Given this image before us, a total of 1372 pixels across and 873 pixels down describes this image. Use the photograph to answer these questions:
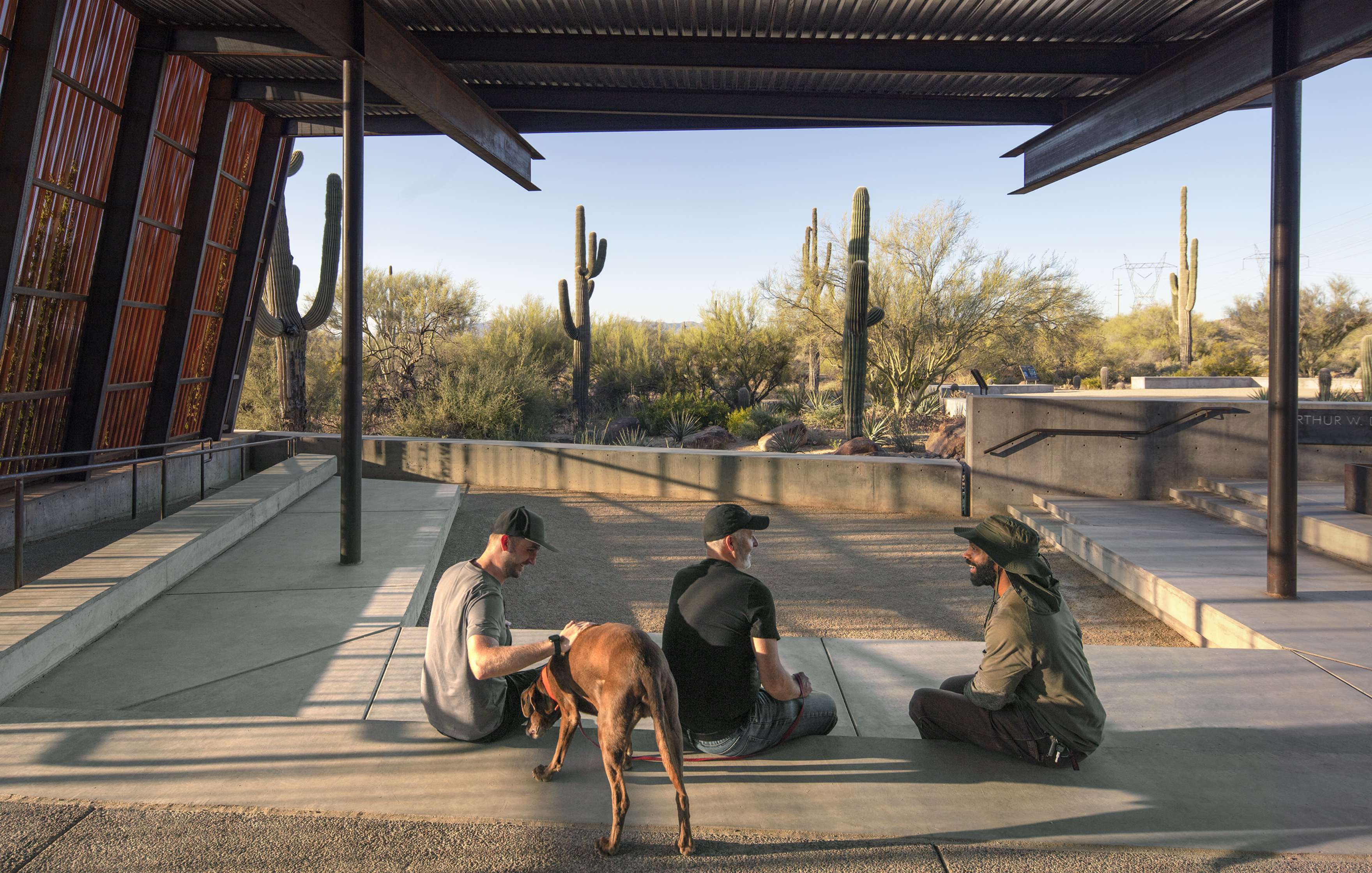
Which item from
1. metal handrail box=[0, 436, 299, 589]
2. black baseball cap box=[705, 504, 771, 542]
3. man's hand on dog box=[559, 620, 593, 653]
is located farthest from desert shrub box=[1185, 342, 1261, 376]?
man's hand on dog box=[559, 620, 593, 653]

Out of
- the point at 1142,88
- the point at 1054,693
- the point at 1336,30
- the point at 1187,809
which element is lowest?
the point at 1187,809

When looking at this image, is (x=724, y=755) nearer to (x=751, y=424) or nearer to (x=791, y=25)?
(x=791, y=25)

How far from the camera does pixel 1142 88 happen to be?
24.9 ft

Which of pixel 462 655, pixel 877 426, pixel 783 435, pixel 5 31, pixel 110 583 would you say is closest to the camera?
pixel 462 655

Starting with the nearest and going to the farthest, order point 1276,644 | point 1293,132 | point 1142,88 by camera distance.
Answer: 1. point 1276,644
2. point 1293,132
3. point 1142,88

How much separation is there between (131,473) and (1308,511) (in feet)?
42.1

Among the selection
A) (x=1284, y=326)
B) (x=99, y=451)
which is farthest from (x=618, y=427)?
(x=1284, y=326)

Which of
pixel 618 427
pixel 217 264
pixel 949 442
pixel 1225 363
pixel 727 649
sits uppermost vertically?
pixel 1225 363

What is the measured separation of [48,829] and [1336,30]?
822 centimetres

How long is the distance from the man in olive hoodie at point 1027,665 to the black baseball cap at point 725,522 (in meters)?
0.86

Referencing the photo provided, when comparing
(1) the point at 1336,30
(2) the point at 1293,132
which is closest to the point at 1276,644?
(2) the point at 1293,132

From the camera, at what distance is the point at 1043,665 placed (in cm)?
346

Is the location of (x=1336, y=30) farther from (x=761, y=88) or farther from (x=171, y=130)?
(x=171, y=130)

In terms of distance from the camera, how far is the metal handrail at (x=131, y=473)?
19.1 ft
